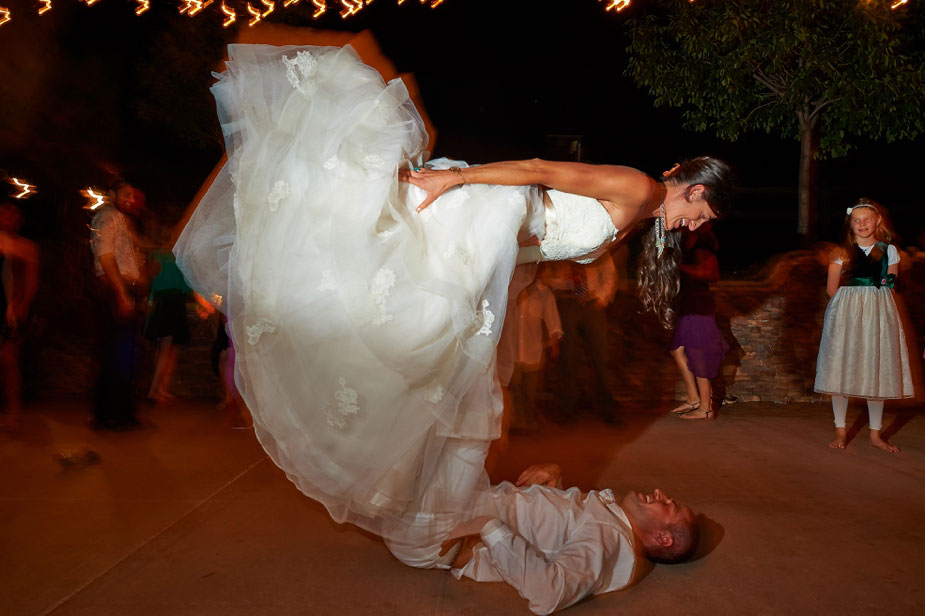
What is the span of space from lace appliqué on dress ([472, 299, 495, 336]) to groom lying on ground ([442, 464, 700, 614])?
753mm

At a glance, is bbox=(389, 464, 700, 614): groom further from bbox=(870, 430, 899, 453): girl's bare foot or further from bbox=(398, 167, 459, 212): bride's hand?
bbox=(870, 430, 899, 453): girl's bare foot

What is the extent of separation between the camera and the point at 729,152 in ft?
63.5

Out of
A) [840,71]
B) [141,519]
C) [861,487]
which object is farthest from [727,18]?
[141,519]

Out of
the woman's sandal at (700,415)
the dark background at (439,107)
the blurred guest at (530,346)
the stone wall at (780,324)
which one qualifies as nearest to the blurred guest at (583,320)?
the blurred guest at (530,346)

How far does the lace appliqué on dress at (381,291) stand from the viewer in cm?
231

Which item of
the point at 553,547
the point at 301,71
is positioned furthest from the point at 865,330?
the point at 301,71

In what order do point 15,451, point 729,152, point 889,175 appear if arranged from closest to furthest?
point 15,451 → point 889,175 → point 729,152

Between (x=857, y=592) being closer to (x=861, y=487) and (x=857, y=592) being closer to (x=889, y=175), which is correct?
(x=861, y=487)

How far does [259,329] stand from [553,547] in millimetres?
1461

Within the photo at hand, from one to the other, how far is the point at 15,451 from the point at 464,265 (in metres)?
3.84

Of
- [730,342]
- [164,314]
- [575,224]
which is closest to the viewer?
[575,224]

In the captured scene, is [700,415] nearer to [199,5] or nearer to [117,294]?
[117,294]

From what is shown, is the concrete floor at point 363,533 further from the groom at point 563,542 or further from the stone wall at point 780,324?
the stone wall at point 780,324

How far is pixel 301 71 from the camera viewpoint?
2.42 m
